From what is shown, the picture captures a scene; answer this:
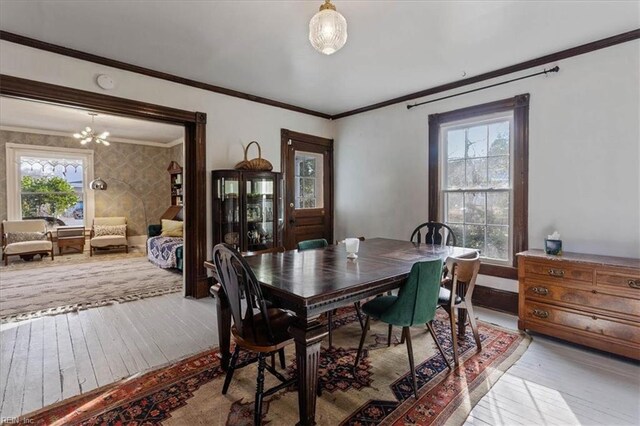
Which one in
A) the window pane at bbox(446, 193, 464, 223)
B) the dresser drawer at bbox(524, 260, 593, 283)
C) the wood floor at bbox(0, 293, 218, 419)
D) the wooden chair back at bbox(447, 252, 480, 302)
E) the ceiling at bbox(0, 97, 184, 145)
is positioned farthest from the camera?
the ceiling at bbox(0, 97, 184, 145)

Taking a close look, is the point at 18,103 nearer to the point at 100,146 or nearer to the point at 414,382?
the point at 100,146

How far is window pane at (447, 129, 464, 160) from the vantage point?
13.0 ft

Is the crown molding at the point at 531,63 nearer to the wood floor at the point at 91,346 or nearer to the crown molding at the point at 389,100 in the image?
the crown molding at the point at 389,100

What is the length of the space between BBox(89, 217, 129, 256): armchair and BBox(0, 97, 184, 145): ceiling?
194cm

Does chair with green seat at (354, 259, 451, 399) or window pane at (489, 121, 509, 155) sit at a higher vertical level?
window pane at (489, 121, 509, 155)

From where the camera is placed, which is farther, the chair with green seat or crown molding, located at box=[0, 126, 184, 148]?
crown molding, located at box=[0, 126, 184, 148]

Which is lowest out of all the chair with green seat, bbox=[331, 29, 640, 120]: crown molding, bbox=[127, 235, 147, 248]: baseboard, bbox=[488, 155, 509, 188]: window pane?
bbox=[127, 235, 147, 248]: baseboard

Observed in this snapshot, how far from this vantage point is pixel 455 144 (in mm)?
4031

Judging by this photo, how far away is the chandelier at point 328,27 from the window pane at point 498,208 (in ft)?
8.90

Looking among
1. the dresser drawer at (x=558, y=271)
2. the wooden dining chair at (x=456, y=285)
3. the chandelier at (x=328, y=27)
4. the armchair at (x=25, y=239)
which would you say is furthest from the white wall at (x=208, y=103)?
the armchair at (x=25, y=239)

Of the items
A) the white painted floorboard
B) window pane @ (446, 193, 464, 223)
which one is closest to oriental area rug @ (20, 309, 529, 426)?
the white painted floorboard

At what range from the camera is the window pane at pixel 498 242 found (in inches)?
141

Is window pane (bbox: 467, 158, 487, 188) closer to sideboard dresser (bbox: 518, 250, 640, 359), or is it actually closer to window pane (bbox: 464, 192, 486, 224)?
window pane (bbox: 464, 192, 486, 224)

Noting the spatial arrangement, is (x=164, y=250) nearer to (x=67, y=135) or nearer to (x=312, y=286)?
(x=67, y=135)
